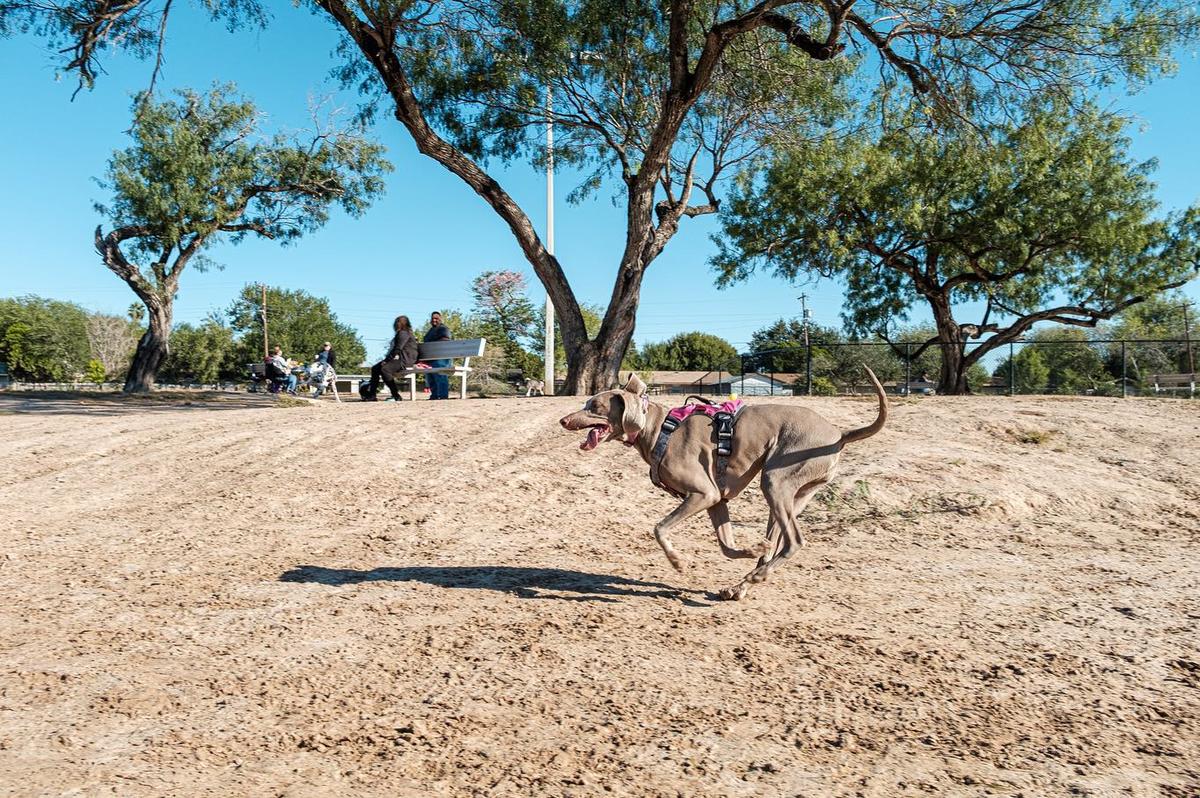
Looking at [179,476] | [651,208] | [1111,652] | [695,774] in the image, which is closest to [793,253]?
[651,208]

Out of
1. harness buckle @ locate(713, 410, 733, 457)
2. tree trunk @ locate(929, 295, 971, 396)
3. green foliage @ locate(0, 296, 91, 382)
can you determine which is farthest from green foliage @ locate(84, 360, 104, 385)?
harness buckle @ locate(713, 410, 733, 457)

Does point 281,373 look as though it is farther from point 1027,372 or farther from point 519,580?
point 1027,372

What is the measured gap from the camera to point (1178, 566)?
679 cm

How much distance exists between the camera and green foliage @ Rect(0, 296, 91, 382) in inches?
2805

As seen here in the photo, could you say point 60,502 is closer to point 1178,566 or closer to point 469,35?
point 1178,566

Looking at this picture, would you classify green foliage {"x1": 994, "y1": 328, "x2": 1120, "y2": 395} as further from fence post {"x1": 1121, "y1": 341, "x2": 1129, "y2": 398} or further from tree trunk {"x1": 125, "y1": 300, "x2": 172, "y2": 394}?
tree trunk {"x1": 125, "y1": 300, "x2": 172, "y2": 394}

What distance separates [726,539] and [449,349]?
12058mm

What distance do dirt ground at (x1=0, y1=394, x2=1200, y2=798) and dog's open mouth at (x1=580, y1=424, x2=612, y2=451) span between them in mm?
1117

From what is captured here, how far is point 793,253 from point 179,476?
23655mm

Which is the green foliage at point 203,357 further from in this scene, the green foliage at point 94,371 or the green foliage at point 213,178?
the green foliage at point 213,178

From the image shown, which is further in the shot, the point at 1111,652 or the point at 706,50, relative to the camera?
the point at 706,50

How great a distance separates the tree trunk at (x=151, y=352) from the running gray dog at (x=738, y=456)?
2444 cm

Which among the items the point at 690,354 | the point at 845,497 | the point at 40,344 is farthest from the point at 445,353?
the point at 690,354

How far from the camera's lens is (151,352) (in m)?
26.4
